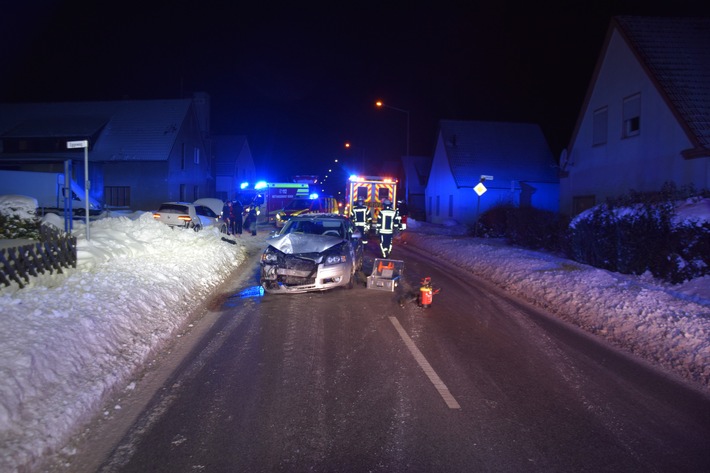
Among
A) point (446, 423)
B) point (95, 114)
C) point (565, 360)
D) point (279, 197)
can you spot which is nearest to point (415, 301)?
point (565, 360)

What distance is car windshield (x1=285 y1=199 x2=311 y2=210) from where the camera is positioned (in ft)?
101

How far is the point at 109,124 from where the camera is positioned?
126ft

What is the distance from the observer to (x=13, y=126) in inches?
1481

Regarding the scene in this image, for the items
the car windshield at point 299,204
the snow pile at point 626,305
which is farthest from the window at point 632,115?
the car windshield at point 299,204

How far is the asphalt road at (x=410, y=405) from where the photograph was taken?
14.2 feet

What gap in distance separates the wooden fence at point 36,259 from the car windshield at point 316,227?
4364 mm

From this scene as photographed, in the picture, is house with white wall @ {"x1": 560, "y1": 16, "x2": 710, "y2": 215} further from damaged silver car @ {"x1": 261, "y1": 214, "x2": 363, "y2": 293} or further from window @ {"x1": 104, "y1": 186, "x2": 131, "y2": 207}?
window @ {"x1": 104, "y1": 186, "x2": 131, "y2": 207}

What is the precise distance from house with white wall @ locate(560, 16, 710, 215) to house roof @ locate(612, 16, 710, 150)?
0.10 ft

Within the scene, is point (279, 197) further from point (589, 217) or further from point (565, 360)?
point (565, 360)

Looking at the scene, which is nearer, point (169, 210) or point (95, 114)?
point (169, 210)

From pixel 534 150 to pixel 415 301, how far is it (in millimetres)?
33656

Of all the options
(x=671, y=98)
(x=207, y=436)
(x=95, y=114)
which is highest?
(x=95, y=114)

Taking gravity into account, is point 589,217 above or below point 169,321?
above

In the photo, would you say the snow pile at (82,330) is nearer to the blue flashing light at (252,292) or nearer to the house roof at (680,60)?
the blue flashing light at (252,292)
